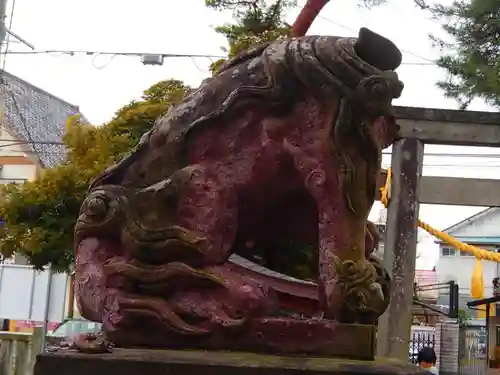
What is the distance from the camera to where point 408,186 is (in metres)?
3.93

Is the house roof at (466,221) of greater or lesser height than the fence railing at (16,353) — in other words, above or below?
above

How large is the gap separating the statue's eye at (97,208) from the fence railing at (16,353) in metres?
3.47

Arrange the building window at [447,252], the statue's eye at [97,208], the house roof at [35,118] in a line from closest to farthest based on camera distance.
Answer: the statue's eye at [97,208]
the house roof at [35,118]
the building window at [447,252]

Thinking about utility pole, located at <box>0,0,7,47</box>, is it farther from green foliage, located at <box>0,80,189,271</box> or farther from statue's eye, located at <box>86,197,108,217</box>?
statue's eye, located at <box>86,197,108,217</box>

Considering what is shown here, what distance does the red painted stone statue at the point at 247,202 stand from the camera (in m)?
1.63

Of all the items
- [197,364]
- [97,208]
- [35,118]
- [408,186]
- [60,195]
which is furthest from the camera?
[35,118]

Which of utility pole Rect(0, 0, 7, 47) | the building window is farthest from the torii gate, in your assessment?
the building window

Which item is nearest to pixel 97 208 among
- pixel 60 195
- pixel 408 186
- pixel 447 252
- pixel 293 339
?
pixel 293 339

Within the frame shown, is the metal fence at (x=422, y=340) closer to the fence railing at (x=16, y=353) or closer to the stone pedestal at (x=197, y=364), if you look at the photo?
the fence railing at (x=16, y=353)

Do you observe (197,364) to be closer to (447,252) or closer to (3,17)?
(3,17)

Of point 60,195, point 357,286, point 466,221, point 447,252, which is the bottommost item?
point 357,286

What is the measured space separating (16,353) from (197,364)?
3.83 m

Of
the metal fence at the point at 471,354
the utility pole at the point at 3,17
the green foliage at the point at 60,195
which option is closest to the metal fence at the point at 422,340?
the metal fence at the point at 471,354

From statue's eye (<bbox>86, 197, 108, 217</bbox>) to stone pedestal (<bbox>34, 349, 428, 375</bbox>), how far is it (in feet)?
1.18
